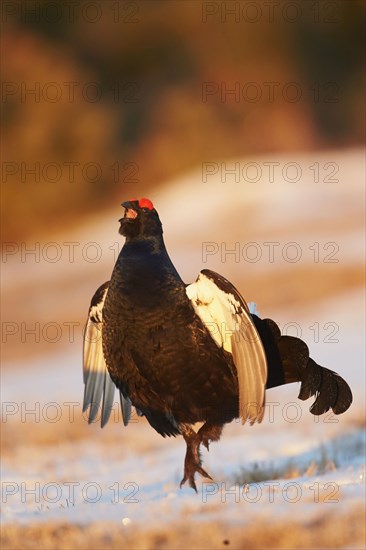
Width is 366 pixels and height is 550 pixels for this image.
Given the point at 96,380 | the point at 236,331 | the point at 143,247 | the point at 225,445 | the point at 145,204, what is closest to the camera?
the point at 236,331

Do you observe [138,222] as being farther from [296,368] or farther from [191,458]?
[191,458]

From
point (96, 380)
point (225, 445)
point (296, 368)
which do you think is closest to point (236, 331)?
point (296, 368)

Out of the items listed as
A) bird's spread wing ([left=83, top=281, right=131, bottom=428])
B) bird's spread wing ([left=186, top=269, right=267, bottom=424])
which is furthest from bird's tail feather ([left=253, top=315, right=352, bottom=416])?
bird's spread wing ([left=83, top=281, right=131, bottom=428])

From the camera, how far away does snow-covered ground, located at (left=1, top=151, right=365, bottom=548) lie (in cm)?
480

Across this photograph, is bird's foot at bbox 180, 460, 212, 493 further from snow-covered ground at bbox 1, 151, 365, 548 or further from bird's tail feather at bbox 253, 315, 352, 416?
bird's tail feather at bbox 253, 315, 352, 416

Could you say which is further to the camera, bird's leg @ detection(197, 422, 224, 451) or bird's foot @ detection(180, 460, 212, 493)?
bird's leg @ detection(197, 422, 224, 451)

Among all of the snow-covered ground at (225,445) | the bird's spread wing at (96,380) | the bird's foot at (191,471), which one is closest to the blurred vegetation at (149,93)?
the snow-covered ground at (225,445)

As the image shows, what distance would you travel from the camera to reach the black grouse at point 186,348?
17.2ft

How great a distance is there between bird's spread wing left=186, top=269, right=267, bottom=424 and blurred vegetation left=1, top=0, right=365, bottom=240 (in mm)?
21605

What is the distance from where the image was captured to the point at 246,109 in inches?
1148

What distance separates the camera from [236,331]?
17.2 feet

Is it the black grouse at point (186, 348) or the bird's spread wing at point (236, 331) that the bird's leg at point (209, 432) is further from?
the bird's spread wing at point (236, 331)

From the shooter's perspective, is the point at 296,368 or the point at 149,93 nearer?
the point at 296,368

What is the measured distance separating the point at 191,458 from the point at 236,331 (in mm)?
695
